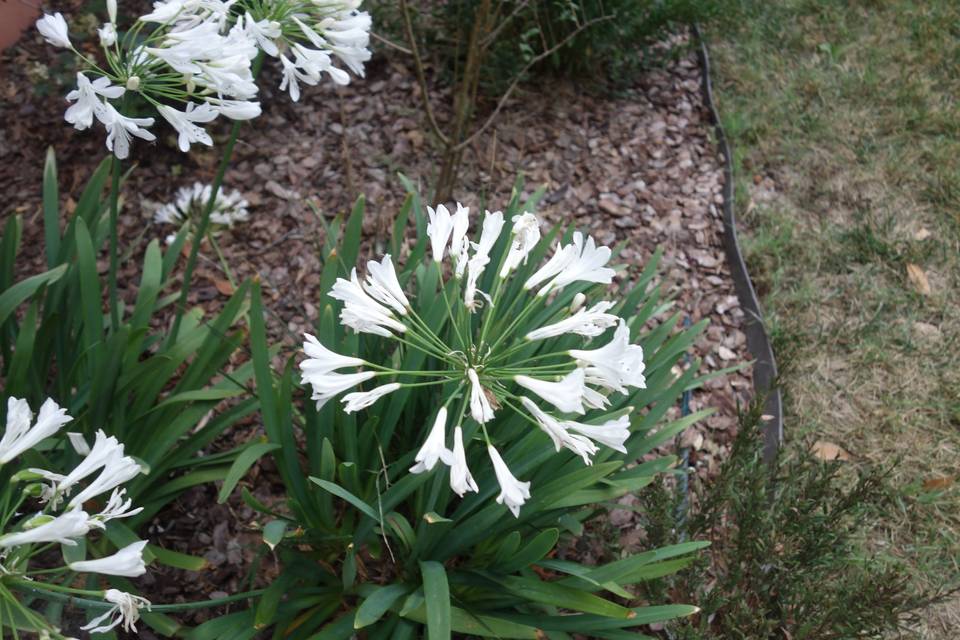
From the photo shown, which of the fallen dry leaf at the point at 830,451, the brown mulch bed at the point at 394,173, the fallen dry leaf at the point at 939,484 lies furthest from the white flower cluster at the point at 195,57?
the fallen dry leaf at the point at 939,484

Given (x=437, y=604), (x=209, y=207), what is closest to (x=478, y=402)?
(x=437, y=604)

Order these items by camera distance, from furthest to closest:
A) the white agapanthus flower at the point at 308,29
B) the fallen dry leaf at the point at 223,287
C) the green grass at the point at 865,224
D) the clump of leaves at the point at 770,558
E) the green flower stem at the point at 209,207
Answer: the fallen dry leaf at the point at 223,287 < the green grass at the point at 865,224 < the clump of leaves at the point at 770,558 < the green flower stem at the point at 209,207 < the white agapanthus flower at the point at 308,29

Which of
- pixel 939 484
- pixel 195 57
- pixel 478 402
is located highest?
pixel 195 57

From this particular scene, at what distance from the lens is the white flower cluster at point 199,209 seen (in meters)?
3.26

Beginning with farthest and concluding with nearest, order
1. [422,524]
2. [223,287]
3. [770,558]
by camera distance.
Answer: [223,287], [770,558], [422,524]

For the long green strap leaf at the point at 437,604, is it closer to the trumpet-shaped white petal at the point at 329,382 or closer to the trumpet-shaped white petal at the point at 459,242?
the trumpet-shaped white petal at the point at 329,382

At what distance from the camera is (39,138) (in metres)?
3.55

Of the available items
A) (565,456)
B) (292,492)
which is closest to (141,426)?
(292,492)

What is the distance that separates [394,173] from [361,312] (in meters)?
2.36

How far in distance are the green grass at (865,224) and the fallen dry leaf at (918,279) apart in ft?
0.10

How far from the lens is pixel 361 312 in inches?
57.4

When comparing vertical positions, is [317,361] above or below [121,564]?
above

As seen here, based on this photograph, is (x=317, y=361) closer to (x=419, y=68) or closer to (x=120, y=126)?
(x=120, y=126)

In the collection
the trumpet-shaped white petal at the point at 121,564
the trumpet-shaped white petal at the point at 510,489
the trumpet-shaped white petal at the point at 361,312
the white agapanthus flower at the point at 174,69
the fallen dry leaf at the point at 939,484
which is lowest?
the fallen dry leaf at the point at 939,484
